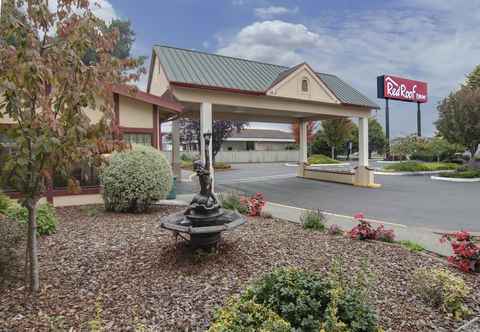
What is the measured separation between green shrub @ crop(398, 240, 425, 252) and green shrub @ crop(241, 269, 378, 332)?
2.82 meters

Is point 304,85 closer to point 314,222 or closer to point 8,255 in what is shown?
point 314,222

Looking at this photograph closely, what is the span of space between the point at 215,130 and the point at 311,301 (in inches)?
1010

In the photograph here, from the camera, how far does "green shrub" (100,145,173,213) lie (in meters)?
7.34

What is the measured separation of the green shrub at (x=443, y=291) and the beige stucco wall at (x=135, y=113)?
9.10 metres

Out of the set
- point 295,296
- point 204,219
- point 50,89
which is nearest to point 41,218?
point 50,89

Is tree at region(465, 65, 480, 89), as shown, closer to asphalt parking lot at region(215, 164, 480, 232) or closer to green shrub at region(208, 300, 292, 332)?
asphalt parking lot at region(215, 164, 480, 232)

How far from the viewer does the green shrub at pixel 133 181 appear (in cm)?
734

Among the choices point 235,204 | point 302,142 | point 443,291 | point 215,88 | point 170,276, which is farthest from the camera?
point 302,142

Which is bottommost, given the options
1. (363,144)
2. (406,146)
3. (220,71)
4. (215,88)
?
(363,144)

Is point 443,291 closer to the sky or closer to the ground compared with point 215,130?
closer to the ground

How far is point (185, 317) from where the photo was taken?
2.93 metres

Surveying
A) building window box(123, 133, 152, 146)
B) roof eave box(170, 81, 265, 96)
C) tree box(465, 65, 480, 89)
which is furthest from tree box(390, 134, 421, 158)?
building window box(123, 133, 152, 146)

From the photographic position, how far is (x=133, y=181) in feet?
24.1

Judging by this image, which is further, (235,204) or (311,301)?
(235,204)
